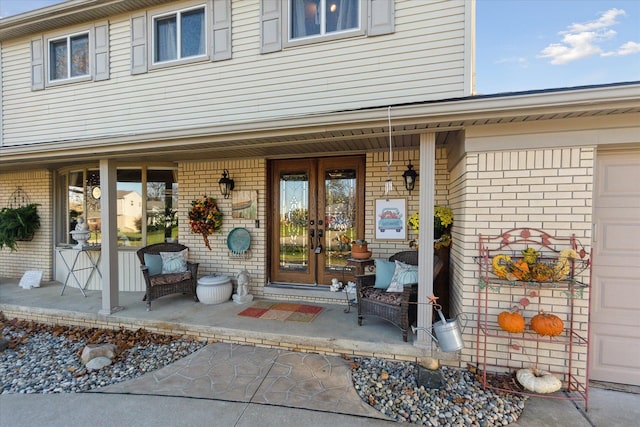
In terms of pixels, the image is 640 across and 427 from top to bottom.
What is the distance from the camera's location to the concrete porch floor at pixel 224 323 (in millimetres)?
3354

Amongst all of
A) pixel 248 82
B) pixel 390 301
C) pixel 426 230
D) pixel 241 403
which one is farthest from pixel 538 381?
pixel 248 82

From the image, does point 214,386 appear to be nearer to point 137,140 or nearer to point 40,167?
point 137,140

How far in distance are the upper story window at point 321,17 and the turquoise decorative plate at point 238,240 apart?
2992mm

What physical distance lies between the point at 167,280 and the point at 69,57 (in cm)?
421

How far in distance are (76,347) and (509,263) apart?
4939mm

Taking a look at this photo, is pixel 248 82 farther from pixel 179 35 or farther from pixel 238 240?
pixel 238 240

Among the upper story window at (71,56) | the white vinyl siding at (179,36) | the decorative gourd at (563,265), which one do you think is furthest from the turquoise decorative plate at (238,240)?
the decorative gourd at (563,265)

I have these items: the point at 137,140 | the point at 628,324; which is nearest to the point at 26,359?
the point at 137,140

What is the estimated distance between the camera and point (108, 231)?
4324mm

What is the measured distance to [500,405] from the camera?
257cm

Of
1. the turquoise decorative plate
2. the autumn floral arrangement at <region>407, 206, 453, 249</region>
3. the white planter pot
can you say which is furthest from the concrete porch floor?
the autumn floral arrangement at <region>407, 206, 453, 249</region>

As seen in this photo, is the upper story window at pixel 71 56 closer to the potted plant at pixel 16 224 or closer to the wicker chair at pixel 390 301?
the potted plant at pixel 16 224

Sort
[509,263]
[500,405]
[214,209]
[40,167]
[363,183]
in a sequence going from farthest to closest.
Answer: [40,167] → [214,209] → [363,183] → [509,263] → [500,405]

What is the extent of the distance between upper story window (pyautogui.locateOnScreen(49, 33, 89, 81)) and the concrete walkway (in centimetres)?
498
